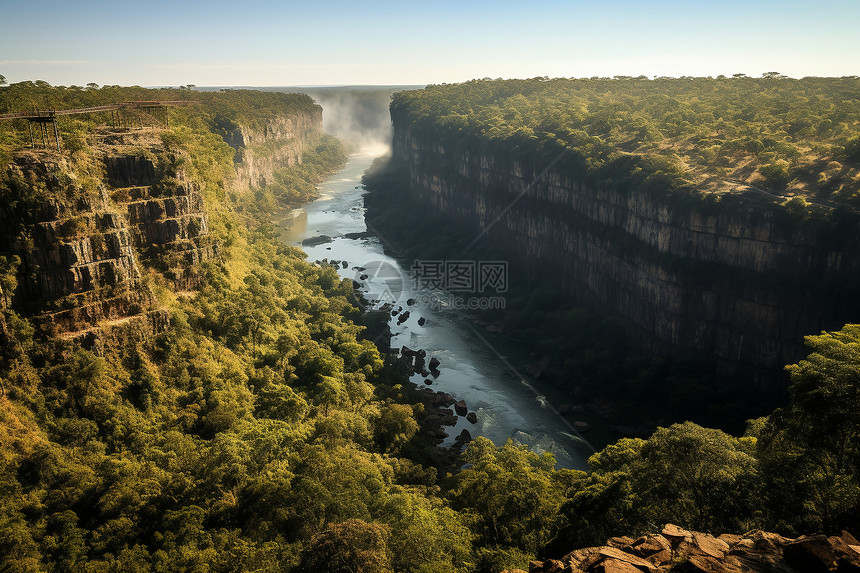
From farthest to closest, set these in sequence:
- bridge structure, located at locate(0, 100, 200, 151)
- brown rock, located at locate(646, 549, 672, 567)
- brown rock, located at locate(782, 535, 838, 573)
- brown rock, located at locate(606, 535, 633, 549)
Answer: bridge structure, located at locate(0, 100, 200, 151), brown rock, located at locate(606, 535, 633, 549), brown rock, located at locate(646, 549, 672, 567), brown rock, located at locate(782, 535, 838, 573)

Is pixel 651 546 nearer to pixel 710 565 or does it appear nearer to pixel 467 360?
pixel 710 565

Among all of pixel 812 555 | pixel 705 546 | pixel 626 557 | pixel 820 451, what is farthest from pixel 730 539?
pixel 820 451

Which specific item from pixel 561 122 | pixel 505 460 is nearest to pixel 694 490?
pixel 505 460

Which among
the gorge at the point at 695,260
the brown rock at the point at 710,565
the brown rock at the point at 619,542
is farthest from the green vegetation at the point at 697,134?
the brown rock at the point at 710,565

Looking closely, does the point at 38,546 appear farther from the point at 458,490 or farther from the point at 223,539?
the point at 458,490

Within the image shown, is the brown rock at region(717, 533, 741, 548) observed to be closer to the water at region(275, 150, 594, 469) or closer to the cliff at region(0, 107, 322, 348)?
the water at region(275, 150, 594, 469)

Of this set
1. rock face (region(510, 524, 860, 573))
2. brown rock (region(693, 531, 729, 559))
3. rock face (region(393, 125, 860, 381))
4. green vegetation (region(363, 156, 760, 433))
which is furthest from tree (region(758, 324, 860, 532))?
rock face (region(393, 125, 860, 381))

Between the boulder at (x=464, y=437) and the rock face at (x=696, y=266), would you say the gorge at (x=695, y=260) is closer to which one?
the rock face at (x=696, y=266)

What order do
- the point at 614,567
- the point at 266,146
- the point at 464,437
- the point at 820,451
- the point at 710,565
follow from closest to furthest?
1. the point at 614,567
2. the point at 710,565
3. the point at 820,451
4. the point at 464,437
5. the point at 266,146
